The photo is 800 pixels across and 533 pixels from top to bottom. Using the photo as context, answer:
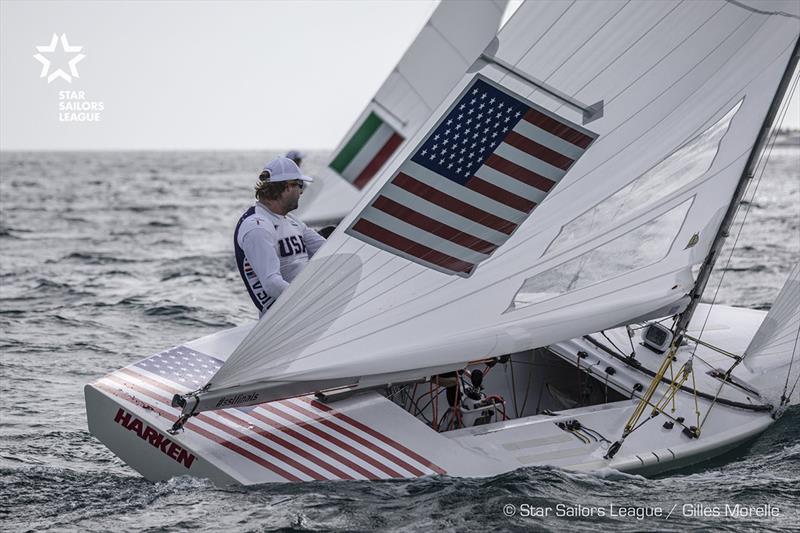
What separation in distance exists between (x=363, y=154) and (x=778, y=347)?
19.3ft

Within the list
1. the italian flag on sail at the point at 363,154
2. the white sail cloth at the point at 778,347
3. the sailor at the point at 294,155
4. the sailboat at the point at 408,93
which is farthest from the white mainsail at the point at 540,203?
the italian flag on sail at the point at 363,154

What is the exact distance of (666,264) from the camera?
208 inches

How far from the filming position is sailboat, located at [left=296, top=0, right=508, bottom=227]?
10359mm

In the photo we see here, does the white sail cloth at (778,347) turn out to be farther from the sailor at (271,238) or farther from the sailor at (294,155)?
the sailor at (294,155)

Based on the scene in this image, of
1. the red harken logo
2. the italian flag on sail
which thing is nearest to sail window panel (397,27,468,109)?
the italian flag on sail

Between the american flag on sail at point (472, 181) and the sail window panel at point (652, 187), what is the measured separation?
0.28m

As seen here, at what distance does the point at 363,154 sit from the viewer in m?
10.7

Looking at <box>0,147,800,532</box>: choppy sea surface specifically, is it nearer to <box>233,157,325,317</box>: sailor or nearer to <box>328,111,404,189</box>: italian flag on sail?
<box>233,157,325,317</box>: sailor

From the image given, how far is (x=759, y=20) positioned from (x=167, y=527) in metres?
3.67

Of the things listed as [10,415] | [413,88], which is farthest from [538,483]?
[413,88]

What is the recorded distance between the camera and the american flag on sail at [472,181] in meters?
4.38

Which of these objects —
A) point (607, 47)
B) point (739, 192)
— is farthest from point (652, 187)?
point (607, 47)

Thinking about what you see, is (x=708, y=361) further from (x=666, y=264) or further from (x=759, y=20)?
(x=759, y=20)

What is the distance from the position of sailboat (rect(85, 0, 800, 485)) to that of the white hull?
0.04 ft
